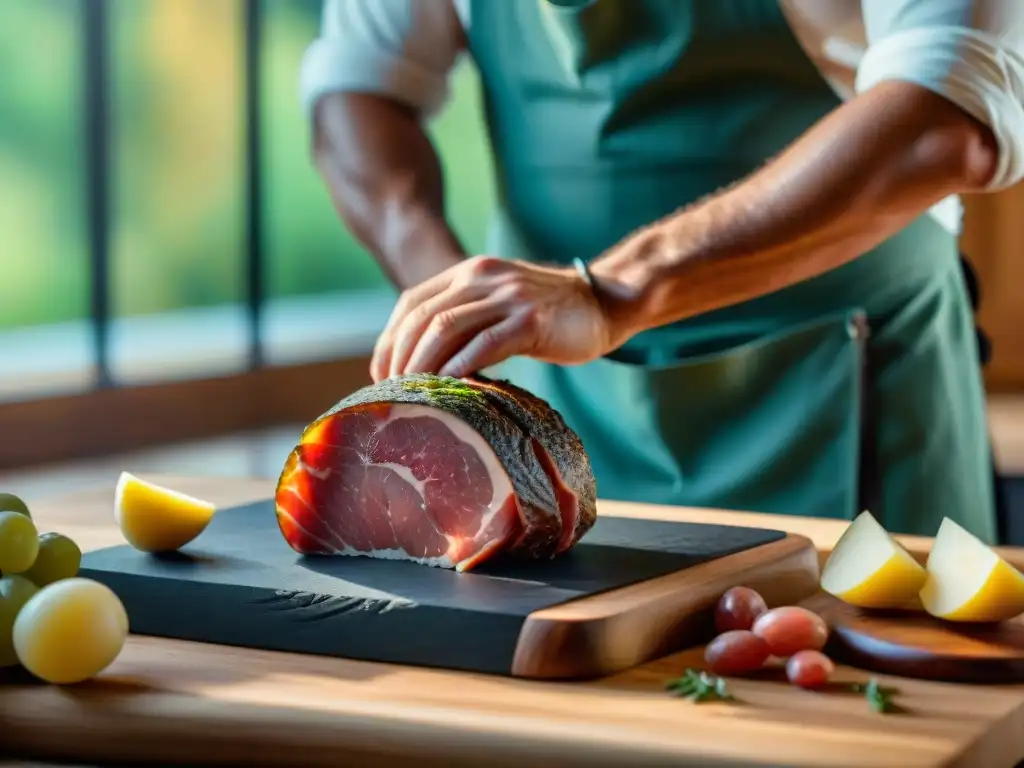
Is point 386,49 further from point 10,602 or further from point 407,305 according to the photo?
point 10,602

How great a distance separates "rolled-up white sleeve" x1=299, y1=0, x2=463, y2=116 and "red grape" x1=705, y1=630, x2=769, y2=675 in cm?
139

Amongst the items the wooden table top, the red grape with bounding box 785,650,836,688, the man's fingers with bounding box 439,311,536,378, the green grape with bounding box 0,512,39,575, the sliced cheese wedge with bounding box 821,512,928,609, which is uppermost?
the man's fingers with bounding box 439,311,536,378

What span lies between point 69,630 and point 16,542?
0.09 metres

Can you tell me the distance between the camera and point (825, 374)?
7.32ft

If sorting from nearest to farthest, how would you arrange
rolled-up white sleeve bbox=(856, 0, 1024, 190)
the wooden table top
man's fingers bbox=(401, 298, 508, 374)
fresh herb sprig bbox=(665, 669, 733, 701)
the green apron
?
the wooden table top < fresh herb sprig bbox=(665, 669, 733, 701) < man's fingers bbox=(401, 298, 508, 374) < rolled-up white sleeve bbox=(856, 0, 1024, 190) < the green apron

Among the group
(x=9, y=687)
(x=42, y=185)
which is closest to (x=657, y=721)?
(x=9, y=687)

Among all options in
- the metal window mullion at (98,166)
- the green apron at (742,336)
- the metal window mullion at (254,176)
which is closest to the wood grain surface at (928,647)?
the green apron at (742,336)

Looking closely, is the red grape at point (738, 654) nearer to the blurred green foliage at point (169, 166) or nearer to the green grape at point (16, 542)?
the green grape at point (16, 542)

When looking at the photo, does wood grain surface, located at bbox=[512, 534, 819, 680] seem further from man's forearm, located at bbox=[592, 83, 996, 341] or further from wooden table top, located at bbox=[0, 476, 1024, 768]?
man's forearm, located at bbox=[592, 83, 996, 341]

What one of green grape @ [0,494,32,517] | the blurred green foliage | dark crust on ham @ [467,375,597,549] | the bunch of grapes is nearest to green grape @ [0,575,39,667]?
the bunch of grapes

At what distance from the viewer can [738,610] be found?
1406 millimetres

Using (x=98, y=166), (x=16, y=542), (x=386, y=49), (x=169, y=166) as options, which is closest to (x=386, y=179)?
(x=386, y=49)

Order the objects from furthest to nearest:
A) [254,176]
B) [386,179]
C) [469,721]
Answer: [254,176] < [386,179] < [469,721]

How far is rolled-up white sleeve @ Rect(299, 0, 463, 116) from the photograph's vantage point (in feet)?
8.13
